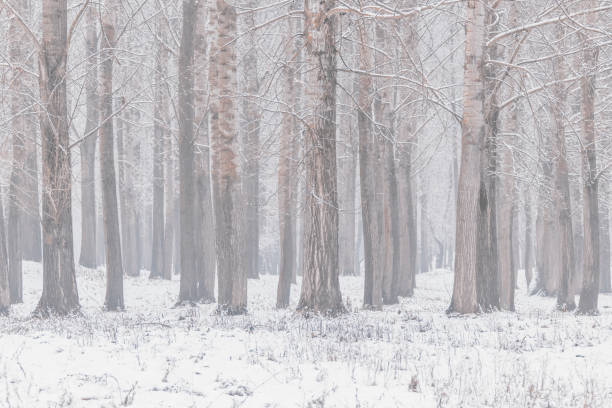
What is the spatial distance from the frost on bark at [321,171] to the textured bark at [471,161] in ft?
9.17

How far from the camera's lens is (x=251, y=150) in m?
21.7

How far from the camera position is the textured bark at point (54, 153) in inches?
475

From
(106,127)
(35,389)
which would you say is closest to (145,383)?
(35,389)

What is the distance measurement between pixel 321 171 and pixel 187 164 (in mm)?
7321

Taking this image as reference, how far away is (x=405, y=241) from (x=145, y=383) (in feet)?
53.7

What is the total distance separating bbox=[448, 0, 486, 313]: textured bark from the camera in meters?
12.0

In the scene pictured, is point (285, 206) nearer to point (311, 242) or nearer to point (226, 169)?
point (226, 169)

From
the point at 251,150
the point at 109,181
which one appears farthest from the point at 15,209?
the point at 251,150

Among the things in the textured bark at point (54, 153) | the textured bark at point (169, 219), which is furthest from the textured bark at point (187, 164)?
the textured bark at point (169, 219)

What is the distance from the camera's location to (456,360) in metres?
7.14

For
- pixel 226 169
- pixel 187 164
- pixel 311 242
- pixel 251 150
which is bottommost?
pixel 311 242

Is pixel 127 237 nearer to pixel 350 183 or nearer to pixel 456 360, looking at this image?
pixel 350 183

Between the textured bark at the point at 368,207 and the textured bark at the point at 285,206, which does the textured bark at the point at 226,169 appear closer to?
the textured bark at the point at 368,207

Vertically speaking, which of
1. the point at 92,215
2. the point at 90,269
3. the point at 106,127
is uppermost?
the point at 106,127
